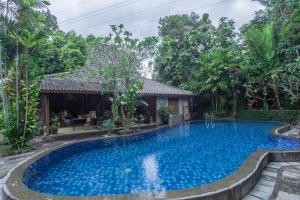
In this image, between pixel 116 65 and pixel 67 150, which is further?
pixel 116 65

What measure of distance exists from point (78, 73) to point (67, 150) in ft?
23.8

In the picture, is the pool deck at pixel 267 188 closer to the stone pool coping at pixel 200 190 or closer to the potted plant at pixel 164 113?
the stone pool coping at pixel 200 190

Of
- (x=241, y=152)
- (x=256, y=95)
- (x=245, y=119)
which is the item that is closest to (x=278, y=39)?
(x=256, y=95)

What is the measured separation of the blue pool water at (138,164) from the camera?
20.6ft

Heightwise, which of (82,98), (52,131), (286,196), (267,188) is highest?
(82,98)

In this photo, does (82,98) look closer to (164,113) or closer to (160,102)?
(160,102)

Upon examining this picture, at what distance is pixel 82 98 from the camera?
17875mm

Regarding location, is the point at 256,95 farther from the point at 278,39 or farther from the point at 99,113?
the point at 99,113

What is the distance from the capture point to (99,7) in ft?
52.7

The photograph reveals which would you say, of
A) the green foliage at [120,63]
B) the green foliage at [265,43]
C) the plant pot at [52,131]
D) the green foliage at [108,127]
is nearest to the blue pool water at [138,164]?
the green foliage at [108,127]

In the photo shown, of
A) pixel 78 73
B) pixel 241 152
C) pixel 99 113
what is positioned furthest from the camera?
pixel 99 113

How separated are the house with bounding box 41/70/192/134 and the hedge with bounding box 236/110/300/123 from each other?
5.18 meters

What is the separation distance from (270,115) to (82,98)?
15.1m

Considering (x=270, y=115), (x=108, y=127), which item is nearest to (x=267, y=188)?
(x=108, y=127)
